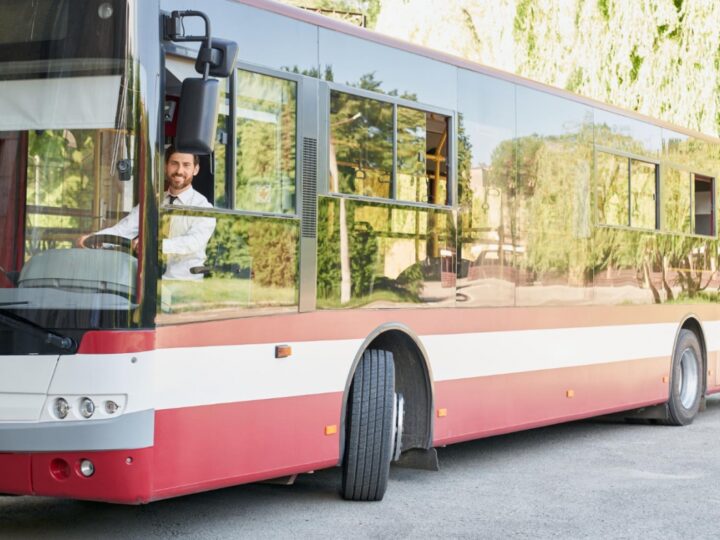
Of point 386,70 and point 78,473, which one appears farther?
point 386,70

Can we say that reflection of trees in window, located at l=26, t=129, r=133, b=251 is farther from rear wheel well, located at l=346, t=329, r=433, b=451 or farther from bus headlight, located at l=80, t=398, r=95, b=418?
rear wheel well, located at l=346, t=329, r=433, b=451

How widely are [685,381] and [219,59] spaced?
8888mm

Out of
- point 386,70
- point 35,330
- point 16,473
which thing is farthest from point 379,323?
point 16,473

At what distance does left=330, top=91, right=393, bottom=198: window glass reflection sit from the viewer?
820 cm

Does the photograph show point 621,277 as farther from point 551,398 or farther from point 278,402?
point 278,402

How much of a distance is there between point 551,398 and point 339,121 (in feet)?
12.6

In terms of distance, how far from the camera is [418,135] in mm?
9094

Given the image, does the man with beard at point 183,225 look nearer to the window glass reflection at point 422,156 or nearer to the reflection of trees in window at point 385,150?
the reflection of trees in window at point 385,150

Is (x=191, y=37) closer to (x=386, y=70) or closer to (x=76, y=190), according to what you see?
(x=76, y=190)

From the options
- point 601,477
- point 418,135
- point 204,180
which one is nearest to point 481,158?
point 418,135

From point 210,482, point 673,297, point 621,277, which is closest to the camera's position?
point 210,482

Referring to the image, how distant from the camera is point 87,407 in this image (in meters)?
6.32

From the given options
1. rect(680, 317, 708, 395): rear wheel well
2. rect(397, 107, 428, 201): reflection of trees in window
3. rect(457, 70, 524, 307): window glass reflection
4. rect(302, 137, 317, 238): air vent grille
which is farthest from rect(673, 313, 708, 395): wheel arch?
rect(302, 137, 317, 238): air vent grille

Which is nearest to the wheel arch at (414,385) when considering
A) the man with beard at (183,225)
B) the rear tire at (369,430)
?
the rear tire at (369,430)
